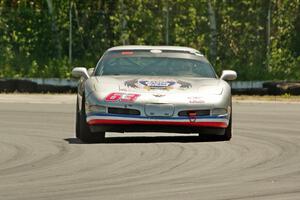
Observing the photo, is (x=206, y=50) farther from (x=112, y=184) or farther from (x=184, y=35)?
(x=112, y=184)

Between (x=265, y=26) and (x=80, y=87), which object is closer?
(x=80, y=87)

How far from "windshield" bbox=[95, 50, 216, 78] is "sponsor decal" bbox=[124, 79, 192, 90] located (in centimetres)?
77

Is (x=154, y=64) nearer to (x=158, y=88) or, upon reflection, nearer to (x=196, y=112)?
(x=158, y=88)

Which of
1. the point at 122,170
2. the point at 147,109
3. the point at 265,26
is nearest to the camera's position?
the point at 122,170

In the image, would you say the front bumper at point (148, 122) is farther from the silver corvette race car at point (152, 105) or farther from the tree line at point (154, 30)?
the tree line at point (154, 30)

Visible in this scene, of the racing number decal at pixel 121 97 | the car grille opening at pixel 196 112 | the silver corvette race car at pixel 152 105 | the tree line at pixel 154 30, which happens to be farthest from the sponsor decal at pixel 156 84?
the tree line at pixel 154 30

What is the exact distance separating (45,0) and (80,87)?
23.6 meters

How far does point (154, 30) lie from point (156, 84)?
75.4 ft

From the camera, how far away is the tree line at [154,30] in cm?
3712

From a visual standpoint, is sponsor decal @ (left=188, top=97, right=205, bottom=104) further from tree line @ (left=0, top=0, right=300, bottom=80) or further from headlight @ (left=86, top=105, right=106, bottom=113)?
tree line @ (left=0, top=0, right=300, bottom=80)

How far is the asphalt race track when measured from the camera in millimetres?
9477

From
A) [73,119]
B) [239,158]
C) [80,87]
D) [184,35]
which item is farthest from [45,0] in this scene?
[239,158]

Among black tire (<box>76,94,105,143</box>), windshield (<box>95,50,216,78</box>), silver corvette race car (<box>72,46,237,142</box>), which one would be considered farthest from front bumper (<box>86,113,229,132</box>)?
windshield (<box>95,50,216,78</box>)

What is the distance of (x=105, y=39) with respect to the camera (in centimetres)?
3812
